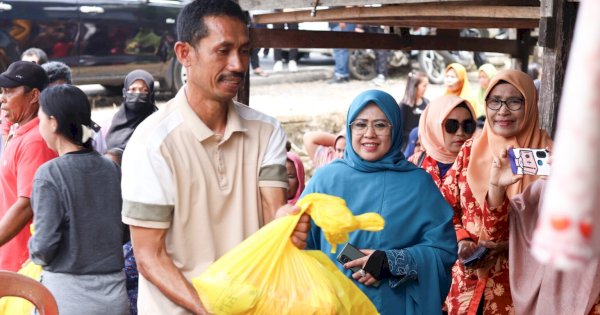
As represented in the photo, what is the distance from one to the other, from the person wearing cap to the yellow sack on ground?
204 millimetres

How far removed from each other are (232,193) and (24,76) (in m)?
3.02

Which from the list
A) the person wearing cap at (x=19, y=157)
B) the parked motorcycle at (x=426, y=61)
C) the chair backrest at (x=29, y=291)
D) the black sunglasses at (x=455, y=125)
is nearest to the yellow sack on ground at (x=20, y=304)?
the person wearing cap at (x=19, y=157)

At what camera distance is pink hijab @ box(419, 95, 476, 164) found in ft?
18.0

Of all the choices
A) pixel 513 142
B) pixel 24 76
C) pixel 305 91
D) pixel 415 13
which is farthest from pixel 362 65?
pixel 513 142

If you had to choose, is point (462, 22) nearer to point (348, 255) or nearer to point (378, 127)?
point (378, 127)

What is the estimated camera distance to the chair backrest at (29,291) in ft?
11.9

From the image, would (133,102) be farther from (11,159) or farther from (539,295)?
(539,295)

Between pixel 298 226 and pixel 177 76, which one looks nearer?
pixel 298 226

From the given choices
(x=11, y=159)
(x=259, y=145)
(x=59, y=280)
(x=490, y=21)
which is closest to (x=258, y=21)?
(x=490, y=21)

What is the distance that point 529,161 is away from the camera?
3.73 meters

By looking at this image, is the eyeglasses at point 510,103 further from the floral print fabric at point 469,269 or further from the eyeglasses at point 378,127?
the eyeglasses at point 378,127

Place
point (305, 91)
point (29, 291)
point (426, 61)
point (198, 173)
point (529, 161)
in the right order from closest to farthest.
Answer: point (198, 173)
point (29, 291)
point (529, 161)
point (305, 91)
point (426, 61)

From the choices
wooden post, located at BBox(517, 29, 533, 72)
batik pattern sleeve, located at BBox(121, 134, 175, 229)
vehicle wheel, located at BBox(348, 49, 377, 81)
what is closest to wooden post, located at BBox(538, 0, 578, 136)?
batik pattern sleeve, located at BBox(121, 134, 175, 229)

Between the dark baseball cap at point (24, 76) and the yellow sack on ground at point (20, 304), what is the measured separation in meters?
1.35
